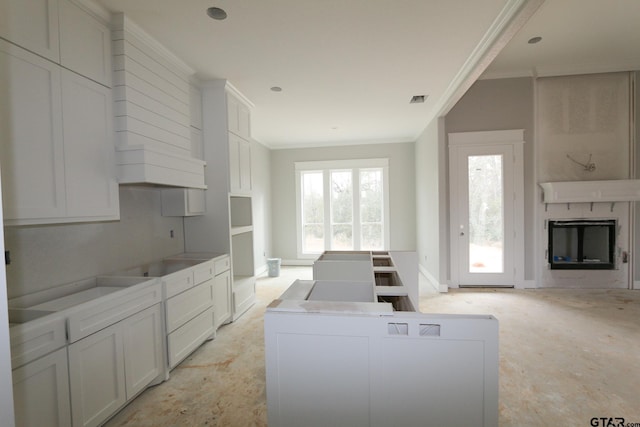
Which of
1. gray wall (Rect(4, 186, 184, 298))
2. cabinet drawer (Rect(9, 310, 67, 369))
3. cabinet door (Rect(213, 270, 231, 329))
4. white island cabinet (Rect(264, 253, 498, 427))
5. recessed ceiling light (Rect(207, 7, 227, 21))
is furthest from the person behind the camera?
cabinet door (Rect(213, 270, 231, 329))

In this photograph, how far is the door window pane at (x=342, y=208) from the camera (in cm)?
670

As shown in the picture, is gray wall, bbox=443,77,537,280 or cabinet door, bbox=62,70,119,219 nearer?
cabinet door, bbox=62,70,119,219

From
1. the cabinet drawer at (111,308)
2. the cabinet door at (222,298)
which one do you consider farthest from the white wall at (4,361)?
the cabinet door at (222,298)

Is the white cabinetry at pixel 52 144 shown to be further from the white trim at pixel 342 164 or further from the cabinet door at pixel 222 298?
the white trim at pixel 342 164

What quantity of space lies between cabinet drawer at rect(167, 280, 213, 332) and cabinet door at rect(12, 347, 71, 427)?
815mm

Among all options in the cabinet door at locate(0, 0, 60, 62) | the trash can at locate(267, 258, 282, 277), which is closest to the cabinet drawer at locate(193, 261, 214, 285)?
the cabinet door at locate(0, 0, 60, 62)

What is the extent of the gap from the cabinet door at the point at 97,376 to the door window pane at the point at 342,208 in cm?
515

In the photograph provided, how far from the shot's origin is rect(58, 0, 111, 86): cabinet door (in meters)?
1.85

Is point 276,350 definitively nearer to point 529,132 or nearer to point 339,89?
point 339,89

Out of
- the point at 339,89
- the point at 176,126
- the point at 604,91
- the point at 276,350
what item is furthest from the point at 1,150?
the point at 604,91

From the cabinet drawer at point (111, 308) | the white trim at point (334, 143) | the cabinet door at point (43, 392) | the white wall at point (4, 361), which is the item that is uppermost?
the white trim at point (334, 143)

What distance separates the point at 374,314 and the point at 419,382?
1.06 feet

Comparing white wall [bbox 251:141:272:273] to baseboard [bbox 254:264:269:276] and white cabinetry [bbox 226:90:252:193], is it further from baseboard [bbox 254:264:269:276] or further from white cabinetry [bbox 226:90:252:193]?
white cabinetry [bbox 226:90:252:193]

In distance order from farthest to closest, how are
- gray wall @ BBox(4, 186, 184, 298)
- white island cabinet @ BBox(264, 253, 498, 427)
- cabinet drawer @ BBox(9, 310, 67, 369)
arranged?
gray wall @ BBox(4, 186, 184, 298) < cabinet drawer @ BBox(9, 310, 67, 369) < white island cabinet @ BBox(264, 253, 498, 427)
